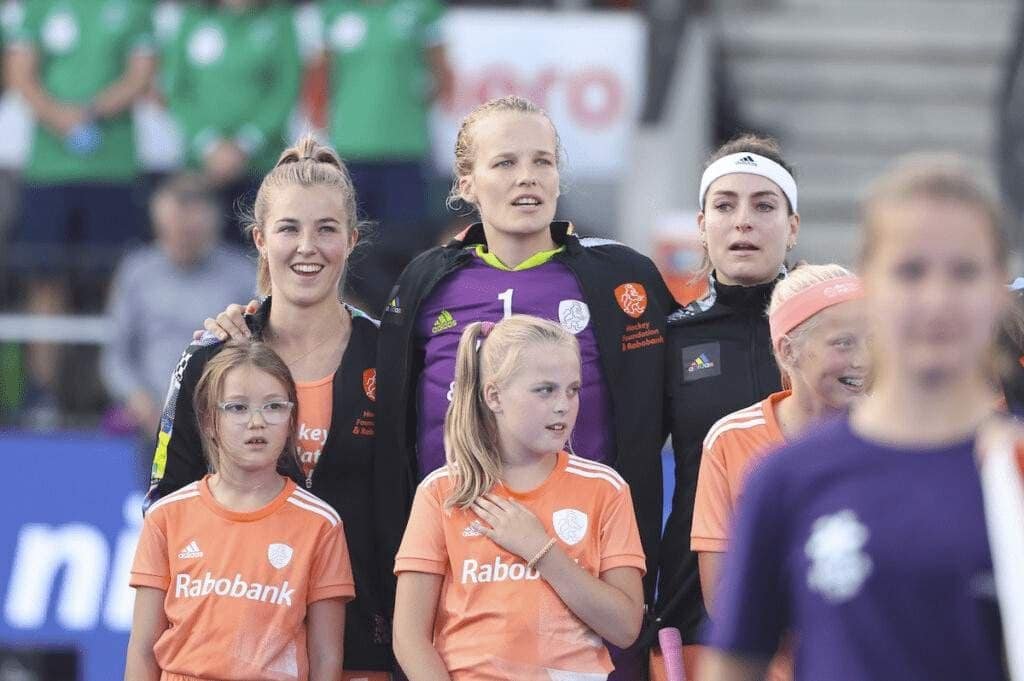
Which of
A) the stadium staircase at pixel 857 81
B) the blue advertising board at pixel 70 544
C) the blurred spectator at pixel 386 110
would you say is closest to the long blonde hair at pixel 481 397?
the blue advertising board at pixel 70 544

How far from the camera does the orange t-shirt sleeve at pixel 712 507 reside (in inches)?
161

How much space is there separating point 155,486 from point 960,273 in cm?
273

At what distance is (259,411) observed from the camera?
443 cm

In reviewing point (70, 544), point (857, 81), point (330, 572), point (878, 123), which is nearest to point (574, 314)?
point (330, 572)

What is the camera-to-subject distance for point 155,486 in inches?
184

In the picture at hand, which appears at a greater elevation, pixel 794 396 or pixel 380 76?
pixel 380 76

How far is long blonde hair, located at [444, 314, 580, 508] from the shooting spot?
413cm

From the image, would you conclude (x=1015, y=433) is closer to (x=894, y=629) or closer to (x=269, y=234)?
(x=894, y=629)

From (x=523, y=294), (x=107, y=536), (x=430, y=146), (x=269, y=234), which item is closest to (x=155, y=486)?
(x=269, y=234)

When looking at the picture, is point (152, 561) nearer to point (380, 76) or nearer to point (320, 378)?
point (320, 378)

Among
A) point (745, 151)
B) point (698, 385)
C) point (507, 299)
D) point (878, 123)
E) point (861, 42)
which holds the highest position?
point (861, 42)

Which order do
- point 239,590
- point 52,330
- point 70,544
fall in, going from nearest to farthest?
point 239,590 → point 70,544 → point 52,330

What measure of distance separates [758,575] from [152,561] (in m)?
2.19

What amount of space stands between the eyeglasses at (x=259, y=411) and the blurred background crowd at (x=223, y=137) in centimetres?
381
